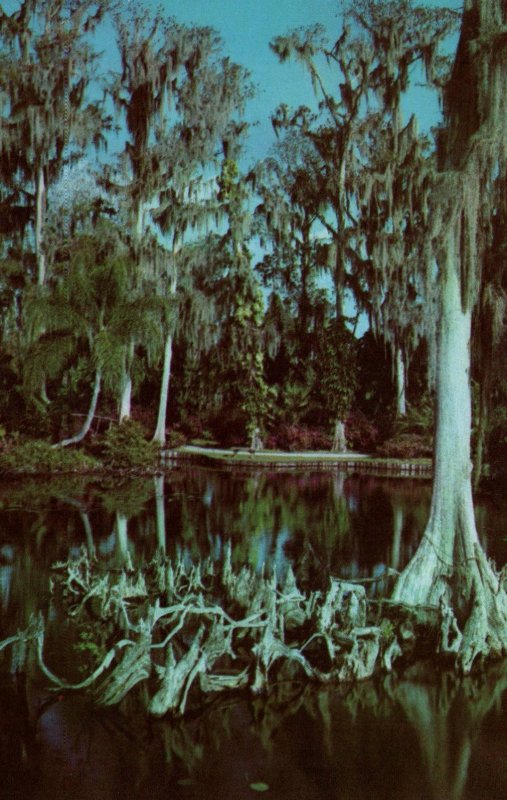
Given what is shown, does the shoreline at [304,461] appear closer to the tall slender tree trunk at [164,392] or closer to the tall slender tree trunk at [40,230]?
the tall slender tree trunk at [164,392]

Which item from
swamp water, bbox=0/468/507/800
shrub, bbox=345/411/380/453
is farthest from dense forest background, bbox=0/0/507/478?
swamp water, bbox=0/468/507/800

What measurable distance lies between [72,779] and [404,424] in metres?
22.8

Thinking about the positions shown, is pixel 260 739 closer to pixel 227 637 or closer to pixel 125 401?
pixel 227 637

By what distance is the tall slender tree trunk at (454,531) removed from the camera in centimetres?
727

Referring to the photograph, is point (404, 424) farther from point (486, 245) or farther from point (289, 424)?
point (486, 245)

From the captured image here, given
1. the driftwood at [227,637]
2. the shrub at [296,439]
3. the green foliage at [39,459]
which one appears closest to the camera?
the driftwood at [227,637]

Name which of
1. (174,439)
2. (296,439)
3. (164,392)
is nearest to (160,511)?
(164,392)

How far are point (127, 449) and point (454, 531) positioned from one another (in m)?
15.1

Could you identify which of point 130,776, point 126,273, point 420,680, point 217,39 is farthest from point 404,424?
point 130,776

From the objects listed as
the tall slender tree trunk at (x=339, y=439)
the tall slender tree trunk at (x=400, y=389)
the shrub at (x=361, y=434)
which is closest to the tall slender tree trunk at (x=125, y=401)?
the tall slender tree trunk at (x=339, y=439)

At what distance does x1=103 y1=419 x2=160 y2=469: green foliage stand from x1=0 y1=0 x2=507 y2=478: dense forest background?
3.65 ft

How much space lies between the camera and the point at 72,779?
16.4 ft

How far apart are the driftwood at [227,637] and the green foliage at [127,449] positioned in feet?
42.1

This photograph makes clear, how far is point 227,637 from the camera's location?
640 centimetres
